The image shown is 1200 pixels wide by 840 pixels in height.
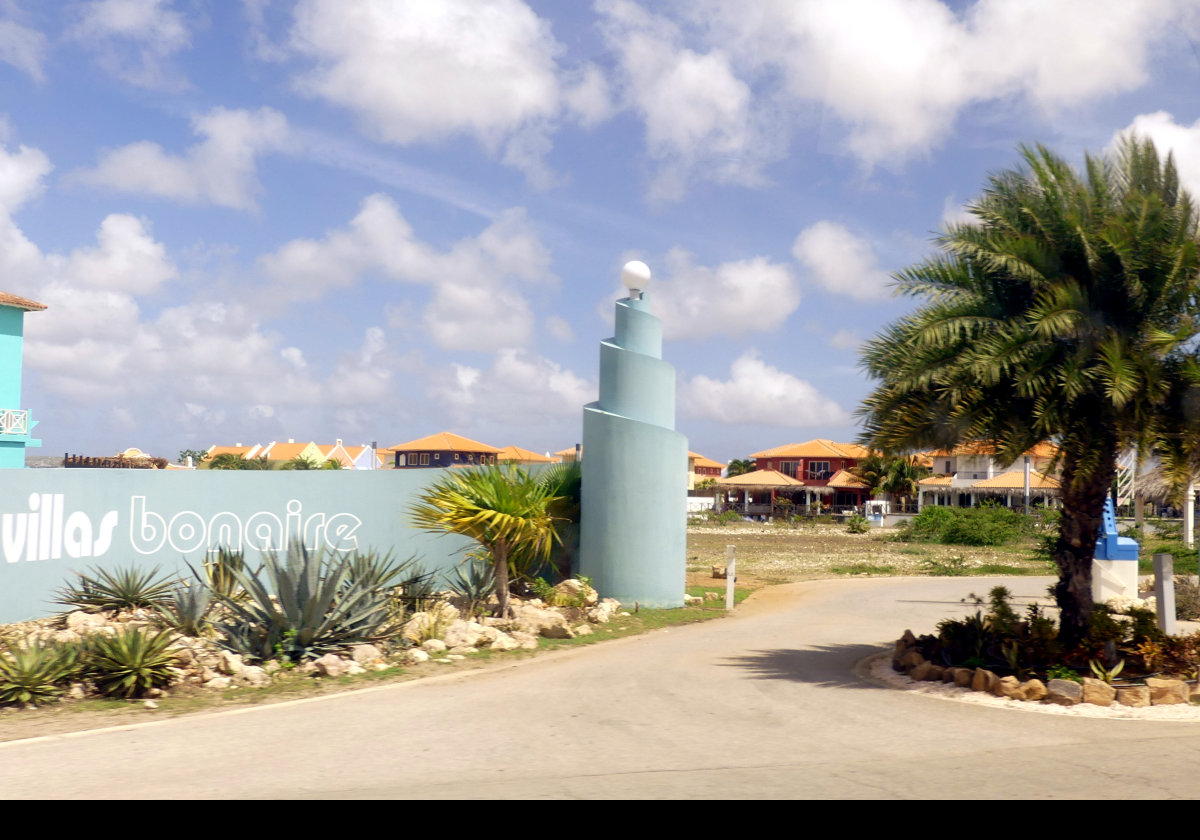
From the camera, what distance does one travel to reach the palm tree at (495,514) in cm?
1475

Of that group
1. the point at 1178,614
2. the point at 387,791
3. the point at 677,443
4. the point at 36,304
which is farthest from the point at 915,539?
the point at 387,791

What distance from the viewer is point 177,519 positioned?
1655cm

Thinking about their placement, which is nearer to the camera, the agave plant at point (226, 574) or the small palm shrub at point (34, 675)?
the small palm shrub at point (34, 675)

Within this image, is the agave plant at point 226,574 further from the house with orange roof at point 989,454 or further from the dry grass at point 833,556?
the dry grass at point 833,556

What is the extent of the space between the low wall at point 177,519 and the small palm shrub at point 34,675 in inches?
197

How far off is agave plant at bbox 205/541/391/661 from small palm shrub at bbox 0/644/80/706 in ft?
6.35

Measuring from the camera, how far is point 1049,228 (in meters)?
10.9

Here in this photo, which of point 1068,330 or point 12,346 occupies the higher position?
point 12,346

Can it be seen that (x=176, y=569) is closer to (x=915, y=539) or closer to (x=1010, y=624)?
(x=1010, y=624)

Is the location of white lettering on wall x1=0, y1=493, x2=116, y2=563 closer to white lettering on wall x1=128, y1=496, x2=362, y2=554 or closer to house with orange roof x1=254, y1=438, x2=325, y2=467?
white lettering on wall x1=128, y1=496, x2=362, y2=554

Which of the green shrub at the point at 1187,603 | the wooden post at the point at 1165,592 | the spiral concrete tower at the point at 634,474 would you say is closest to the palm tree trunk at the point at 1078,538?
the wooden post at the point at 1165,592

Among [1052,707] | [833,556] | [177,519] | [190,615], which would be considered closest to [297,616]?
[190,615]

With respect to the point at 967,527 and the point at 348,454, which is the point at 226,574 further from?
the point at 348,454

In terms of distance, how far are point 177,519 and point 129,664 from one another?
274 inches
